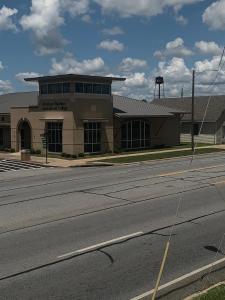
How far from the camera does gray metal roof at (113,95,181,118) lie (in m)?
44.0

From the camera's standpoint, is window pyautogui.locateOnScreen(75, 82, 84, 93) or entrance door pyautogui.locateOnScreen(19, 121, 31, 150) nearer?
window pyautogui.locateOnScreen(75, 82, 84, 93)

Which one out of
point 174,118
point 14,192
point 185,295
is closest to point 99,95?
point 174,118

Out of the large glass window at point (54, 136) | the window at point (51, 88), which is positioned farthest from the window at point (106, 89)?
the large glass window at point (54, 136)

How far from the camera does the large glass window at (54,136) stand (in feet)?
135

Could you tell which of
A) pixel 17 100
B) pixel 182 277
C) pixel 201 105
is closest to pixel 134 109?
pixel 17 100

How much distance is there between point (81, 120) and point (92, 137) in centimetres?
200

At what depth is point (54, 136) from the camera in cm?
4175

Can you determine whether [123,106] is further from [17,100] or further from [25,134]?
[17,100]

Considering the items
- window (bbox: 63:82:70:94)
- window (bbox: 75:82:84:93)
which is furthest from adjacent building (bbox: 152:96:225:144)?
window (bbox: 63:82:70:94)

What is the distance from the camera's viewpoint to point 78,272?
30.5 ft

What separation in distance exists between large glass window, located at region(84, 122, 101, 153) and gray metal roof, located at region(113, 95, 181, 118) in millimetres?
2216

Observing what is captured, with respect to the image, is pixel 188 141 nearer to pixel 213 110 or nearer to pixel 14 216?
pixel 213 110

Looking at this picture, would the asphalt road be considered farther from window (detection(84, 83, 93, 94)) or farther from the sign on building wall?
window (detection(84, 83, 93, 94))

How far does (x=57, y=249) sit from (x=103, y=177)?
591 inches
